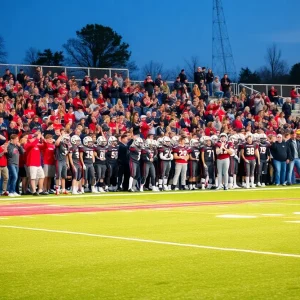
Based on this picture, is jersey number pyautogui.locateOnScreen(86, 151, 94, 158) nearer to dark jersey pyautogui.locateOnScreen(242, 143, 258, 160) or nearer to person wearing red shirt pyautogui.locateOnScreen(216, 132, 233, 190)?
person wearing red shirt pyautogui.locateOnScreen(216, 132, 233, 190)

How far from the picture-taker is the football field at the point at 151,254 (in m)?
6.95

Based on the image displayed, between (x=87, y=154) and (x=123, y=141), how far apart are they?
6.27ft

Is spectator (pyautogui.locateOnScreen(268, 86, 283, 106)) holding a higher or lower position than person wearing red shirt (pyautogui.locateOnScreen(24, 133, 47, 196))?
higher

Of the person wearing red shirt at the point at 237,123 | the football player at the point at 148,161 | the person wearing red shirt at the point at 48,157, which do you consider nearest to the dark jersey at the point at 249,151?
the football player at the point at 148,161

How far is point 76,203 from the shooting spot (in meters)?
19.7

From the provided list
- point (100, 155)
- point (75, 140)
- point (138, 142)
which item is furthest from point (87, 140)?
point (138, 142)

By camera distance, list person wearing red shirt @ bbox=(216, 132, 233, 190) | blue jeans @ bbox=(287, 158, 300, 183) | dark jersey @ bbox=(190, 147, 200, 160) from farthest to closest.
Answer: blue jeans @ bbox=(287, 158, 300, 183) → dark jersey @ bbox=(190, 147, 200, 160) → person wearing red shirt @ bbox=(216, 132, 233, 190)

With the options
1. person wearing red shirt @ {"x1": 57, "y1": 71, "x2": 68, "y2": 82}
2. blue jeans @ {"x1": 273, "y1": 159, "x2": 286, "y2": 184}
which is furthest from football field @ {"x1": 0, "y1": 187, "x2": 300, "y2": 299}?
person wearing red shirt @ {"x1": 57, "y1": 71, "x2": 68, "y2": 82}

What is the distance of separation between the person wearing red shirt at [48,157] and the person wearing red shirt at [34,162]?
348 millimetres

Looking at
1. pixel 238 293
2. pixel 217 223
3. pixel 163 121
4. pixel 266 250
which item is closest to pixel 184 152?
pixel 163 121

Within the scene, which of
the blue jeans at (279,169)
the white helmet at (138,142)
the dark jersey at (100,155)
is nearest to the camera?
the dark jersey at (100,155)

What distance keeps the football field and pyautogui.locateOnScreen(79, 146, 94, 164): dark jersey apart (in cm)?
912

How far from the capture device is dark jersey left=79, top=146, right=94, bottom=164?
2533 cm

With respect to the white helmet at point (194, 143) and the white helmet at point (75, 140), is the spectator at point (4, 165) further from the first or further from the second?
the white helmet at point (194, 143)
